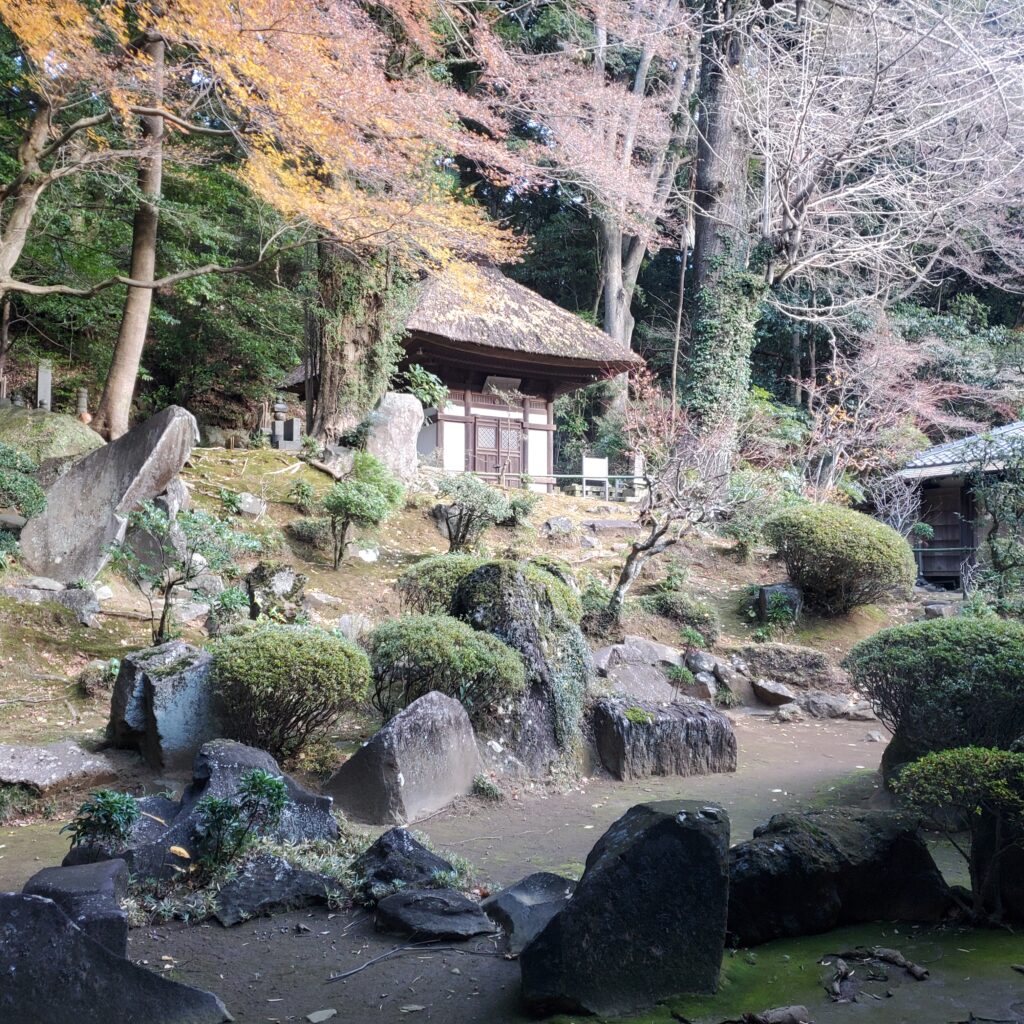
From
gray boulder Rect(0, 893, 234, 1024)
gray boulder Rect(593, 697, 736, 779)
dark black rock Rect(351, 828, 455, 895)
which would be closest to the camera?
gray boulder Rect(0, 893, 234, 1024)

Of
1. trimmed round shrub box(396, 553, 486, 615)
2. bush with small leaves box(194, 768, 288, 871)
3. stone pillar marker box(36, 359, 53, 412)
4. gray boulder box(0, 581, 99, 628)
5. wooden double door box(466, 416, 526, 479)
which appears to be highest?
stone pillar marker box(36, 359, 53, 412)

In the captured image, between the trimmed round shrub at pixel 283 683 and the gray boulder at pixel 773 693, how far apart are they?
224 inches

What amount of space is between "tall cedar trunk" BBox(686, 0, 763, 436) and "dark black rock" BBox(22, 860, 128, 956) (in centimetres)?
1518

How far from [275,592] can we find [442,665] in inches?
119

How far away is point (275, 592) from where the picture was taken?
876 centimetres

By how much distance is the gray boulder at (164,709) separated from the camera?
19.8ft

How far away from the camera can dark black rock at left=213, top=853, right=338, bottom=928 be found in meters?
3.87

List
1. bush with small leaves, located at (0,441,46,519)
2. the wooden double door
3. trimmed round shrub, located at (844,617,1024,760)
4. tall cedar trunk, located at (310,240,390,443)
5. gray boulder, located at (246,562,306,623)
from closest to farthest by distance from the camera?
trimmed round shrub, located at (844,617,1024,760), gray boulder, located at (246,562,306,623), bush with small leaves, located at (0,441,46,519), tall cedar trunk, located at (310,240,390,443), the wooden double door

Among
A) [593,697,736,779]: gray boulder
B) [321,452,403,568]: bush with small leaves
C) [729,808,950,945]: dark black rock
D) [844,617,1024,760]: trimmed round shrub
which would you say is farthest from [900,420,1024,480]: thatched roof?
[729,808,950,945]: dark black rock

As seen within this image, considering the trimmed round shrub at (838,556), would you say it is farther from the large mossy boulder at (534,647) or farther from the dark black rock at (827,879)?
the dark black rock at (827,879)

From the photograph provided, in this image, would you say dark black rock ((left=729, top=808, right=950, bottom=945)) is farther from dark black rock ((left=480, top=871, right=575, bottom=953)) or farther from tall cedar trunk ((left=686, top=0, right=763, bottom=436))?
tall cedar trunk ((left=686, top=0, right=763, bottom=436))

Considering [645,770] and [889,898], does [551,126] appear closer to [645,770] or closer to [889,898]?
[645,770]

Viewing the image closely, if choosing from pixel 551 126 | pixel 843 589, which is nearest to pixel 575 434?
pixel 551 126

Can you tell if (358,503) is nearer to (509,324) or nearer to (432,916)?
(432,916)
